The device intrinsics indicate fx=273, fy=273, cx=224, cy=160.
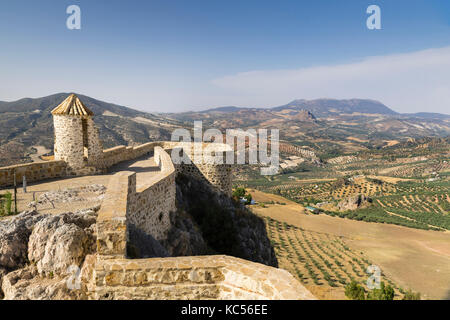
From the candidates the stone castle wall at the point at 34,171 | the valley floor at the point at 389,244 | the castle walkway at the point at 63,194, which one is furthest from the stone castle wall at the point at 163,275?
the valley floor at the point at 389,244

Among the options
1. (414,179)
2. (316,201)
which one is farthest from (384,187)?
(316,201)

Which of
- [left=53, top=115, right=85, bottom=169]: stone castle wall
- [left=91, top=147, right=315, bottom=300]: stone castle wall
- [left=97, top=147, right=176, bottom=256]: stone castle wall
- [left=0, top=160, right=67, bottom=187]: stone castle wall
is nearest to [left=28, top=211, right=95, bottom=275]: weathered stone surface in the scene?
Result: [left=91, top=147, right=315, bottom=300]: stone castle wall

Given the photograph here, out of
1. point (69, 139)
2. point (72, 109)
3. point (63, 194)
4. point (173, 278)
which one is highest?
point (72, 109)

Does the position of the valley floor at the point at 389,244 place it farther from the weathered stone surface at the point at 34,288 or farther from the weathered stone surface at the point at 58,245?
the weathered stone surface at the point at 34,288

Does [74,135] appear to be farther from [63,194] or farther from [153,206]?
[153,206]

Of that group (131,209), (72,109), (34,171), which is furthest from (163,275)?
(72,109)

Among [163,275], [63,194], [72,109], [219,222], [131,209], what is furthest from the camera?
[219,222]

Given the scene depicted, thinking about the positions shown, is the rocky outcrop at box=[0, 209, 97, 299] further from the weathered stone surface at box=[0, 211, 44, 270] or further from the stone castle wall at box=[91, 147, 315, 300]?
the stone castle wall at box=[91, 147, 315, 300]

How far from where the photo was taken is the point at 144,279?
11.9 feet

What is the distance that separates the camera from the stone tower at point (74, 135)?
9.97 m

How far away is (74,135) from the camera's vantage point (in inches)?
400
